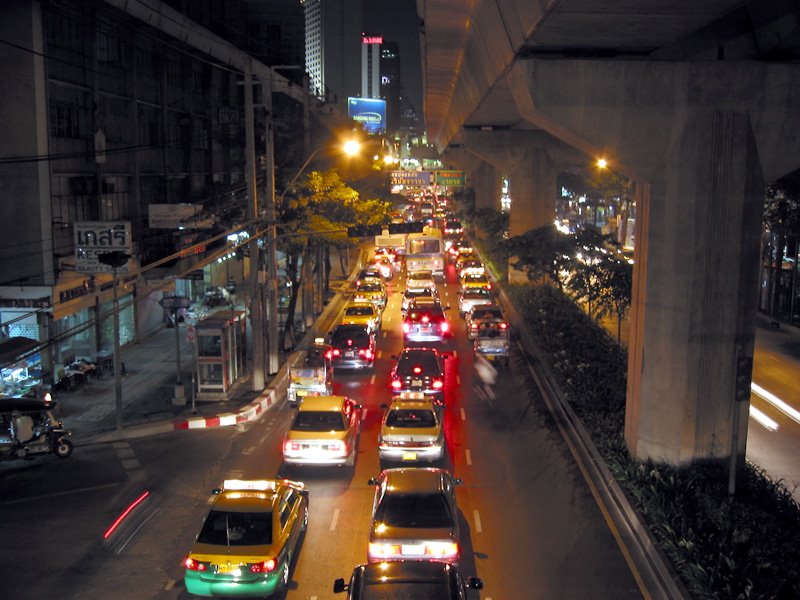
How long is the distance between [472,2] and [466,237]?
68184mm

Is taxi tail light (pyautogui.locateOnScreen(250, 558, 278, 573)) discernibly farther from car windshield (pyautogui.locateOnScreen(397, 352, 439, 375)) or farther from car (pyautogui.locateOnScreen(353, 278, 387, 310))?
car (pyautogui.locateOnScreen(353, 278, 387, 310))

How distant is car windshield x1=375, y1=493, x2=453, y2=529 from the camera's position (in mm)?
13344

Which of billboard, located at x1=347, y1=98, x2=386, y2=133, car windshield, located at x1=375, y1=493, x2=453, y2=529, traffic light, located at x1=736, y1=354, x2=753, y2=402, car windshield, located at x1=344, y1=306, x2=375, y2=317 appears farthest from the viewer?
billboard, located at x1=347, y1=98, x2=386, y2=133

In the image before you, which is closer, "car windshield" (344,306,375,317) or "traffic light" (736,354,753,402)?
"traffic light" (736,354,753,402)

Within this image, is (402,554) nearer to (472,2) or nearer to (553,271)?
(472,2)

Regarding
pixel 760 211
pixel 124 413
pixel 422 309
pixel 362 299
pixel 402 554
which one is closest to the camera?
pixel 402 554

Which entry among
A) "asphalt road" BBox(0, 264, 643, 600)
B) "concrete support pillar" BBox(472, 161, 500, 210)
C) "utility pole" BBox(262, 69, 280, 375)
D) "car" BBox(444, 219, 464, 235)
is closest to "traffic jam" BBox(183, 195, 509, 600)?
"asphalt road" BBox(0, 264, 643, 600)

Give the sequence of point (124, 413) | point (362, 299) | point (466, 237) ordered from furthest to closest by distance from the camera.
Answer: point (466, 237), point (362, 299), point (124, 413)

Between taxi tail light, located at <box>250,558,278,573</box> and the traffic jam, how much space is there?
0.01 m

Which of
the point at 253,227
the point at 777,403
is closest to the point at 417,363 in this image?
the point at 253,227

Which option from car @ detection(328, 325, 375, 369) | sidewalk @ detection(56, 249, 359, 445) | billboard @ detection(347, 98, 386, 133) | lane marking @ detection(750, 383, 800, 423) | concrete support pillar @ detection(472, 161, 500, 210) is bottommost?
sidewalk @ detection(56, 249, 359, 445)

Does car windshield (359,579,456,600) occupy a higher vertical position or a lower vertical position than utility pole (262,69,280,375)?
lower

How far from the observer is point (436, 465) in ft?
63.7

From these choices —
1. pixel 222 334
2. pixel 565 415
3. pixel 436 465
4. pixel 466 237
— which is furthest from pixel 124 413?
pixel 466 237
